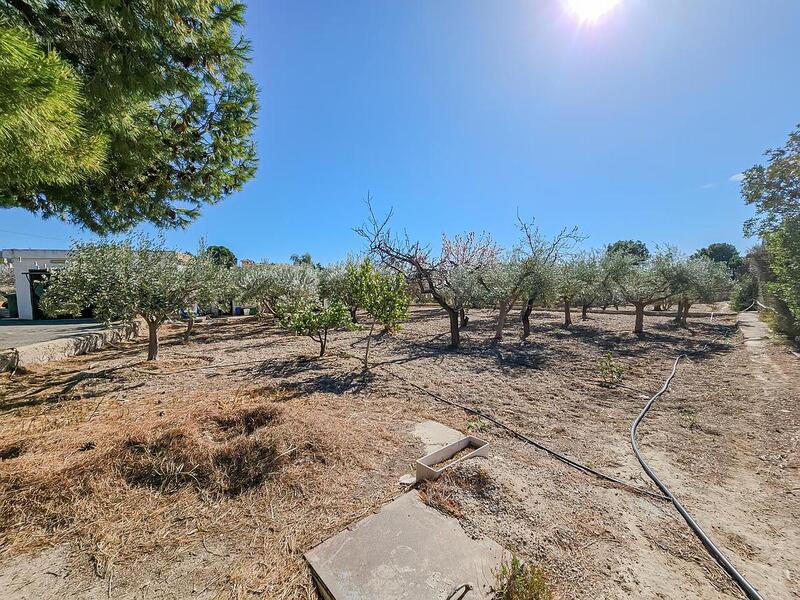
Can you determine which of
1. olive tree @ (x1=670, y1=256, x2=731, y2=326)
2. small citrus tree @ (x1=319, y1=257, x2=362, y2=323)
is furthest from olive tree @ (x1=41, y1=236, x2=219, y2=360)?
olive tree @ (x1=670, y1=256, x2=731, y2=326)

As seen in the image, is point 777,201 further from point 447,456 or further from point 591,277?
point 447,456

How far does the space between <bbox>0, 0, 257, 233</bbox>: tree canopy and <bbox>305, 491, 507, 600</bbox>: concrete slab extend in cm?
→ 292

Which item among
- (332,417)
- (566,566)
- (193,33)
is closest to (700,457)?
(566,566)

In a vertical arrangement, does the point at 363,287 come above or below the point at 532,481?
above

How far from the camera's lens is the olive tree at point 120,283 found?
662 cm

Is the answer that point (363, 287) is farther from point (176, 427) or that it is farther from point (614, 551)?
point (614, 551)

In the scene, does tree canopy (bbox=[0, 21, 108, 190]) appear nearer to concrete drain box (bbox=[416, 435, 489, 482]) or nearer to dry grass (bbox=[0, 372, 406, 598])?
dry grass (bbox=[0, 372, 406, 598])

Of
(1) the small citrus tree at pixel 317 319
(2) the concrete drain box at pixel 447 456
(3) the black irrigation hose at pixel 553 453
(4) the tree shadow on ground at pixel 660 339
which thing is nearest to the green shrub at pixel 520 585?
(2) the concrete drain box at pixel 447 456

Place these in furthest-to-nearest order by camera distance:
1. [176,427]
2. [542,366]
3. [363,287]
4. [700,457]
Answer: [542,366] → [363,287] → [700,457] → [176,427]

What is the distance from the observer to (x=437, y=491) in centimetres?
278

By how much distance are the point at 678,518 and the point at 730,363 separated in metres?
8.93

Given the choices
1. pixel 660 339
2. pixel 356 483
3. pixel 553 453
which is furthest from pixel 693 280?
pixel 356 483

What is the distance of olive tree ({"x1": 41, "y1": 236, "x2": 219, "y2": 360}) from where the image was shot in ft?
21.7

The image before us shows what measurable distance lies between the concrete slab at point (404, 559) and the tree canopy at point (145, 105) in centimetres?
292
